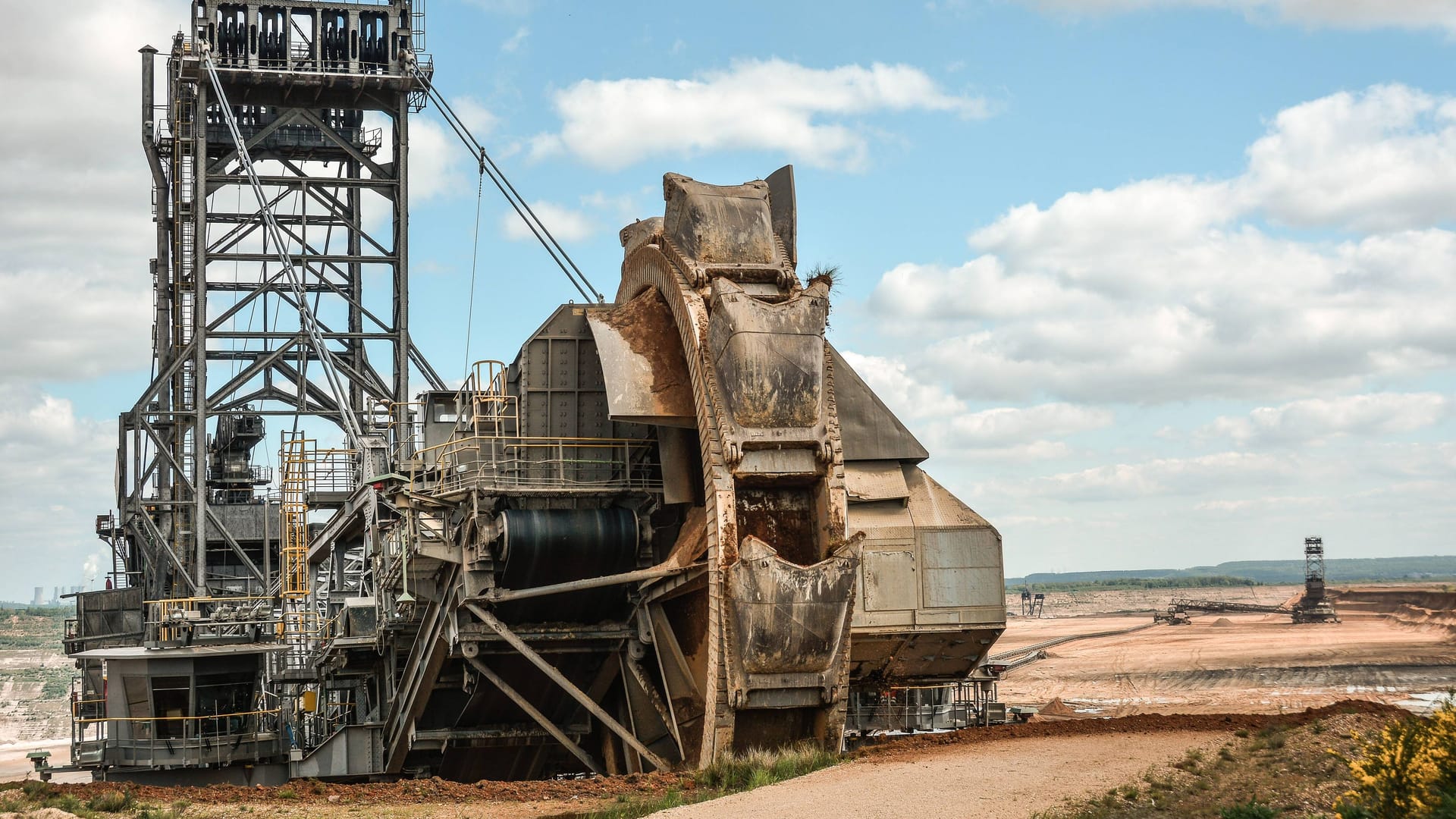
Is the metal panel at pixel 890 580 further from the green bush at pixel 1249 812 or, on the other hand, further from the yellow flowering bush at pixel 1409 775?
the yellow flowering bush at pixel 1409 775

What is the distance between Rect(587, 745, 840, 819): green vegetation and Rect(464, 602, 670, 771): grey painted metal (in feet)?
12.8

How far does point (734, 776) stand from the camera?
18078 mm

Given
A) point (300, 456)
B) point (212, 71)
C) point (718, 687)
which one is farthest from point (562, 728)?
point (212, 71)

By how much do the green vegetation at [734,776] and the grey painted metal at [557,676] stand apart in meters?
3.91

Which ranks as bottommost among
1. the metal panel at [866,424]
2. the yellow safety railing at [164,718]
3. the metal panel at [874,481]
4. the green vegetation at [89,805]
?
the yellow safety railing at [164,718]

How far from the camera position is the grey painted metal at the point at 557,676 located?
75.2 feet

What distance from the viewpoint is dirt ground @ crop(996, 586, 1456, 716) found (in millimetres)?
49188

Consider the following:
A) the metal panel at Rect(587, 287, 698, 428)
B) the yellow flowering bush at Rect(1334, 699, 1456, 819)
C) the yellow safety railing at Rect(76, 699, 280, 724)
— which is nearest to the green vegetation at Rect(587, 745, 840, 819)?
the metal panel at Rect(587, 287, 698, 428)

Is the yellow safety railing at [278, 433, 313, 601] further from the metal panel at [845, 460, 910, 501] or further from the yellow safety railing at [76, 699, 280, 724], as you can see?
the metal panel at [845, 460, 910, 501]

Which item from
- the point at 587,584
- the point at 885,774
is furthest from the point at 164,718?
the point at 885,774

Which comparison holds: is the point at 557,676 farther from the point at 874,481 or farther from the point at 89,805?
the point at 89,805

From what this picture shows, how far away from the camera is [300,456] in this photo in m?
33.2

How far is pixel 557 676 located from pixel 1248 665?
4517 cm

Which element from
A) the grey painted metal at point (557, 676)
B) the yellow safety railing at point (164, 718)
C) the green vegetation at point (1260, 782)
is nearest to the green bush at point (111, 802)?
the grey painted metal at point (557, 676)
